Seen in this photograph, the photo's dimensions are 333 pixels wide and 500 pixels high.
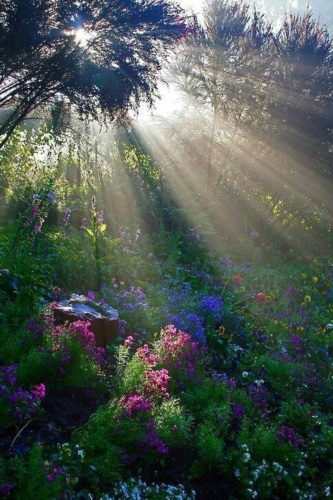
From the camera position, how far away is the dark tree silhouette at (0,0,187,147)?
6113 mm

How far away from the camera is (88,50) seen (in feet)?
21.6

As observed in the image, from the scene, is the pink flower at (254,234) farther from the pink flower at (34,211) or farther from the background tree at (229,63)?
the pink flower at (34,211)

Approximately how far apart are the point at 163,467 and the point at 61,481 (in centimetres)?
91

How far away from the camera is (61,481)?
240cm

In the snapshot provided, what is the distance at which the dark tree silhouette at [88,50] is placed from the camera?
6113 millimetres

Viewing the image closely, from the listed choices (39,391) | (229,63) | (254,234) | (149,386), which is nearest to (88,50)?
(149,386)

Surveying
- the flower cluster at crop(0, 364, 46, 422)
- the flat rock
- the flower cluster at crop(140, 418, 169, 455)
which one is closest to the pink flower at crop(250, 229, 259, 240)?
the flat rock

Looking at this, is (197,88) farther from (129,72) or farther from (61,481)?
(61,481)

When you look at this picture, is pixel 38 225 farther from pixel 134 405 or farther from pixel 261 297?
pixel 261 297

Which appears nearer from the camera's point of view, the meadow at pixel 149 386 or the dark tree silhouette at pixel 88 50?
the meadow at pixel 149 386

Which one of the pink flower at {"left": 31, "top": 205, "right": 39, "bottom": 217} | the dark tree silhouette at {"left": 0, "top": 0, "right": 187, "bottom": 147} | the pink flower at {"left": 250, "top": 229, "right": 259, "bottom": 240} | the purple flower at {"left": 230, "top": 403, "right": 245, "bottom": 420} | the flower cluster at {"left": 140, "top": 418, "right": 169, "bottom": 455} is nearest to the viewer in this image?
the flower cluster at {"left": 140, "top": 418, "right": 169, "bottom": 455}

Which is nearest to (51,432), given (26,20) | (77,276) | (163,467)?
(163,467)

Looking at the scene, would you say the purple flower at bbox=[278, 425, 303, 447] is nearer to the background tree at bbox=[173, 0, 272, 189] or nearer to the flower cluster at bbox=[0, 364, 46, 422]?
the flower cluster at bbox=[0, 364, 46, 422]

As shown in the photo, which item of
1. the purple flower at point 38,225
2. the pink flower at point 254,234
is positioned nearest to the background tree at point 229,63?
the pink flower at point 254,234
